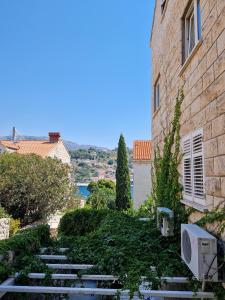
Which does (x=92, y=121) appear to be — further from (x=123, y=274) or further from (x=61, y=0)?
(x=123, y=274)

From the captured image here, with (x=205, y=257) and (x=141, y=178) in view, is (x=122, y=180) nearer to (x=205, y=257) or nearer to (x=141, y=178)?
(x=141, y=178)

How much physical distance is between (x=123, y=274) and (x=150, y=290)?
517 millimetres

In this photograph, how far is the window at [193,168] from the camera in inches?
161

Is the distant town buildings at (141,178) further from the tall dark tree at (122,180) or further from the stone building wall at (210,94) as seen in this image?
the stone building wall at (210,94)

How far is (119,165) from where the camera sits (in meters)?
24.2

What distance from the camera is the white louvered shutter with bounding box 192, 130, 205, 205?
13.2 ft

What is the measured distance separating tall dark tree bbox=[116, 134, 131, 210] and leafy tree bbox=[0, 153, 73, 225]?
5.93 meters

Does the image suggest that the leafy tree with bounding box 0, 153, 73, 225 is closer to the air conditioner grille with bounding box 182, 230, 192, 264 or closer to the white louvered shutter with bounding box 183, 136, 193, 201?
the white louvered shutter with bounding box 183, 136, 193, 201

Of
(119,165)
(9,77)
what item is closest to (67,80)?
(9,77)

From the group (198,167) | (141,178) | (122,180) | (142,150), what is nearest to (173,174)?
(198,167)

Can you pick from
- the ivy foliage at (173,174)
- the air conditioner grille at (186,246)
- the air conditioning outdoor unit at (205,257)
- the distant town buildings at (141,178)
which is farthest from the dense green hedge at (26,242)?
the distant town buildings at (141,178)

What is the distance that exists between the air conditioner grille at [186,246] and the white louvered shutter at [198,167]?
725 mm

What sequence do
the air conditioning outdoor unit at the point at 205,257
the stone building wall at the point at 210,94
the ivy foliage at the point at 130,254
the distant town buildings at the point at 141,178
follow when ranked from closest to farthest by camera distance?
the air conditioning outdoor unit at the point at 205,257, the stone building wall at the point at 210,94, the ivy foliage at the point at 130,254, the distant town buildings at the point at 141,178

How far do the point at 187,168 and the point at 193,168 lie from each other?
0.50m
